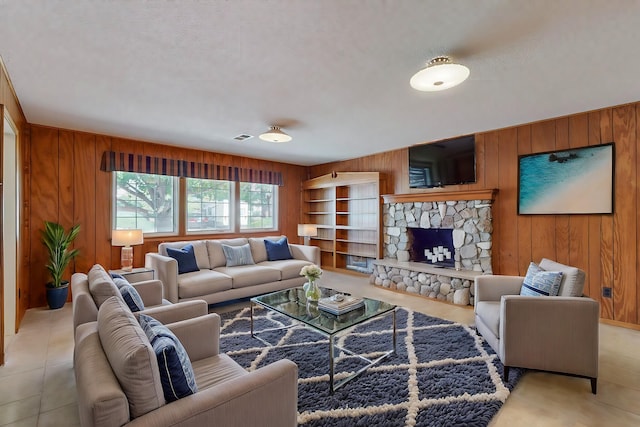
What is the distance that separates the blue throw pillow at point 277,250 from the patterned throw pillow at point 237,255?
13.9 inches

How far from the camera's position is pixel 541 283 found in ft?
8.09

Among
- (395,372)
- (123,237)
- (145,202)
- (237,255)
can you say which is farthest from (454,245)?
(145,202)

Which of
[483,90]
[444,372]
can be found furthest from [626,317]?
[483,90]

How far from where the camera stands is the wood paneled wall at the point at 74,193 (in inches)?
154

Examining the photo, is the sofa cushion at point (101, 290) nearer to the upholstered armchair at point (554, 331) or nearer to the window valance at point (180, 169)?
the upholstered armchair at point (554, 331)

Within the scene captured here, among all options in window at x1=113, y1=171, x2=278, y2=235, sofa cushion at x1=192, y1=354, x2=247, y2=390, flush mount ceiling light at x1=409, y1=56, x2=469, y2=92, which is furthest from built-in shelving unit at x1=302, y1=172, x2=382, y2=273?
sofa cushion at x1=192, y1=354, x2=247, y2=390

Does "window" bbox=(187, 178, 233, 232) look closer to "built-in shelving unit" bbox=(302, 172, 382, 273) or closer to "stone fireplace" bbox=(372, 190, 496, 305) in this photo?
"built-in shelving unit" bbox=(302, 172, 382, 273)

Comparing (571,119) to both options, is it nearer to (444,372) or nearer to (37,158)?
(444,372)

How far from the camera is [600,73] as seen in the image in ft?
8.13

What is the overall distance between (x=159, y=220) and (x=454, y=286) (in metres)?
4.58

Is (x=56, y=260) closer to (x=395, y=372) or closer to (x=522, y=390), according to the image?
(x=395, y=372)

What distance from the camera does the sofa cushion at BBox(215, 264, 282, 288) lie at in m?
3.95

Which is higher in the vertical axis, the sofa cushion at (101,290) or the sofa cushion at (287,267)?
the sofa cushion at (101,290)

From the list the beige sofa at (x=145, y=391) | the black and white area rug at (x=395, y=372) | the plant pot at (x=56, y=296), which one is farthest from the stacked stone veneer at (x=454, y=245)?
the plant pot at (x=56, y=296)
